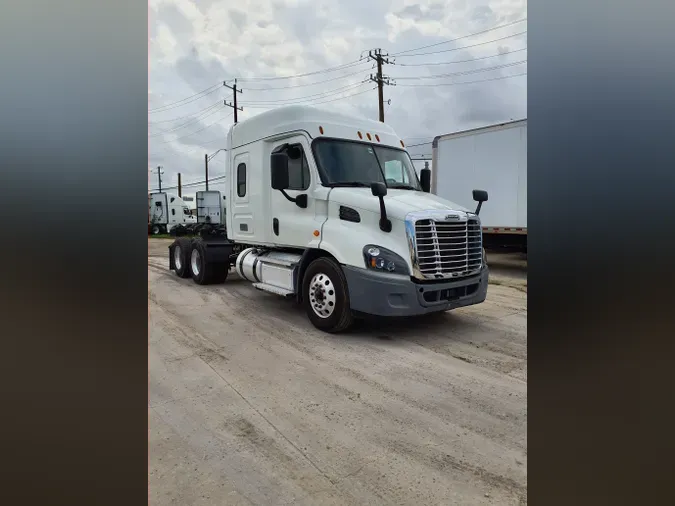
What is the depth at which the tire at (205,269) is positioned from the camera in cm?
870

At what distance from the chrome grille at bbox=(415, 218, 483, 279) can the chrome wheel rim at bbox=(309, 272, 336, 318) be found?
1.14 metres

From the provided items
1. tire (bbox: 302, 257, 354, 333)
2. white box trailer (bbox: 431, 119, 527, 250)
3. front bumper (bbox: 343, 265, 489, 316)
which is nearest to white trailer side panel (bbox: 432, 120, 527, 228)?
white box trailer (bbox: 431, 119, 527, 250)

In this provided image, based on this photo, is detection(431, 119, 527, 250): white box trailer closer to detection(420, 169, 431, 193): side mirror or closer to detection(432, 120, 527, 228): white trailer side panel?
detection(432, 120, 527, 228): white trailer side panel

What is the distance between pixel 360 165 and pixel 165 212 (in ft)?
93.5

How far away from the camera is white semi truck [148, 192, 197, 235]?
1216 inches

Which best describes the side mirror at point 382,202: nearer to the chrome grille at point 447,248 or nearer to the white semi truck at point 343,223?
the white semi truck at point 343,223

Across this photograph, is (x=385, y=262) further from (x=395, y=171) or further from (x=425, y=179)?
(x=425, y=179)

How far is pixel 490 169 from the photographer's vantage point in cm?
1054

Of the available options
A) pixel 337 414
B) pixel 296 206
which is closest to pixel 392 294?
pixel 337 414
